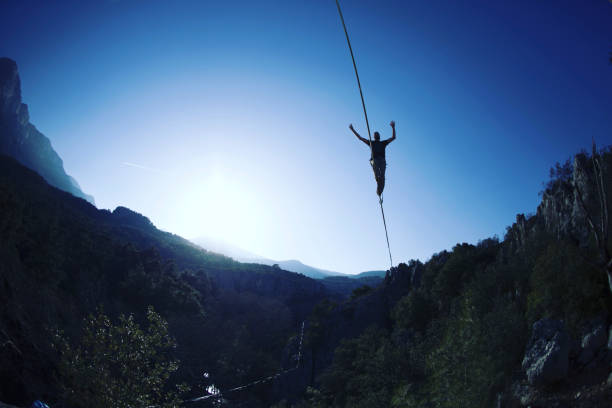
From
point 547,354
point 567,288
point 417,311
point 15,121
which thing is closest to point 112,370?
point 547,354

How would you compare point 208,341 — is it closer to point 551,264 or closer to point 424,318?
point 424,318

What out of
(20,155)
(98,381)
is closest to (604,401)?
(98,381)

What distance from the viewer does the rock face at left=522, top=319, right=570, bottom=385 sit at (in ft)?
49.9

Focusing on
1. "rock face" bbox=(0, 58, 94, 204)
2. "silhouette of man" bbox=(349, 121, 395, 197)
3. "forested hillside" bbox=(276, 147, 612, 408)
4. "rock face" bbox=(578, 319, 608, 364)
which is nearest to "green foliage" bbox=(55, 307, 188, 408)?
"forested hillside" bbox=(276, 147, 612, 408)

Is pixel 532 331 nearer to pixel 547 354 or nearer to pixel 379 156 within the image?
pixel 547 354

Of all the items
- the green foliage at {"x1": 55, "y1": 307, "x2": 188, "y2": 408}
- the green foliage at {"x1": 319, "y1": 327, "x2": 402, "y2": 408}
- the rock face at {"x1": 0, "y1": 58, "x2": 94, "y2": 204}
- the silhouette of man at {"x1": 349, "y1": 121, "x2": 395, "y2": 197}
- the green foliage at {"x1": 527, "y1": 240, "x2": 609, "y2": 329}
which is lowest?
the green foliage at {"x1": 319, "y1": 327, "x2": 402, "y2": 408}

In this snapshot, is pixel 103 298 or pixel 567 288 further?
pixel 103 298

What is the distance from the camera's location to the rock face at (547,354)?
15.2m

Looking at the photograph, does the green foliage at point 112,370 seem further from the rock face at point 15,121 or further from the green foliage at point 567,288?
the rock face at point 15,121

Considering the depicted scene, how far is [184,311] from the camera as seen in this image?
60812 mm

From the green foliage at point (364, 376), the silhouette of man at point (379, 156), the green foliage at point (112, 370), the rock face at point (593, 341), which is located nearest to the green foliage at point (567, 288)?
the rock face at point (593, 341)

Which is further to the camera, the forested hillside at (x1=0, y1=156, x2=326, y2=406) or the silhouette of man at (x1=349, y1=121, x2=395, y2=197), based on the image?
the forested hillside at (x1=0, y1=156, x2=326, y2=406)

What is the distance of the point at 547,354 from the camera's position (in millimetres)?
15648

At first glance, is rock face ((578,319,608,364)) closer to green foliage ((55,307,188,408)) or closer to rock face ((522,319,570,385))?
rock face ((522,319,570,385))
